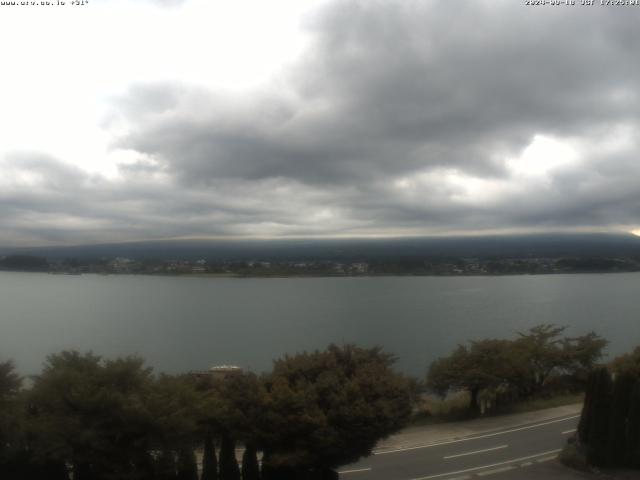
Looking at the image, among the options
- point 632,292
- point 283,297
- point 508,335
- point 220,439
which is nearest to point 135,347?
point 508,335

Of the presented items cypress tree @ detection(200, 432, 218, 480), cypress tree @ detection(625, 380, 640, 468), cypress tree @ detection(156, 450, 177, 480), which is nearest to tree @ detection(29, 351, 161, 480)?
cypress tree @ detection(156, 450, 177, 480)

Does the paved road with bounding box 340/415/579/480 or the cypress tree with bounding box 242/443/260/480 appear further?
the paved road with bounding box 340/415/579/480

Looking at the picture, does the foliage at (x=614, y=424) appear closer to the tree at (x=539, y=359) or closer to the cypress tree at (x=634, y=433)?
the cypress tree at (x=634, y=433)

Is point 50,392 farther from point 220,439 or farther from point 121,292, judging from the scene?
point 121,292

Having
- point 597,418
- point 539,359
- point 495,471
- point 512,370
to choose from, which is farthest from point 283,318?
point 597,418

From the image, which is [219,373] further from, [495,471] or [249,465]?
[495,471]

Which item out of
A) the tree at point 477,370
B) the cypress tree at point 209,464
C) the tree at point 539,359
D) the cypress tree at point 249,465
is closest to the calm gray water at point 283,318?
the tree at point 539,359

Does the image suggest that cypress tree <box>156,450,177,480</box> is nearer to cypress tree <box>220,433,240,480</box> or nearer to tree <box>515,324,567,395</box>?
cypress tree <box>220,433,240,480</box>
